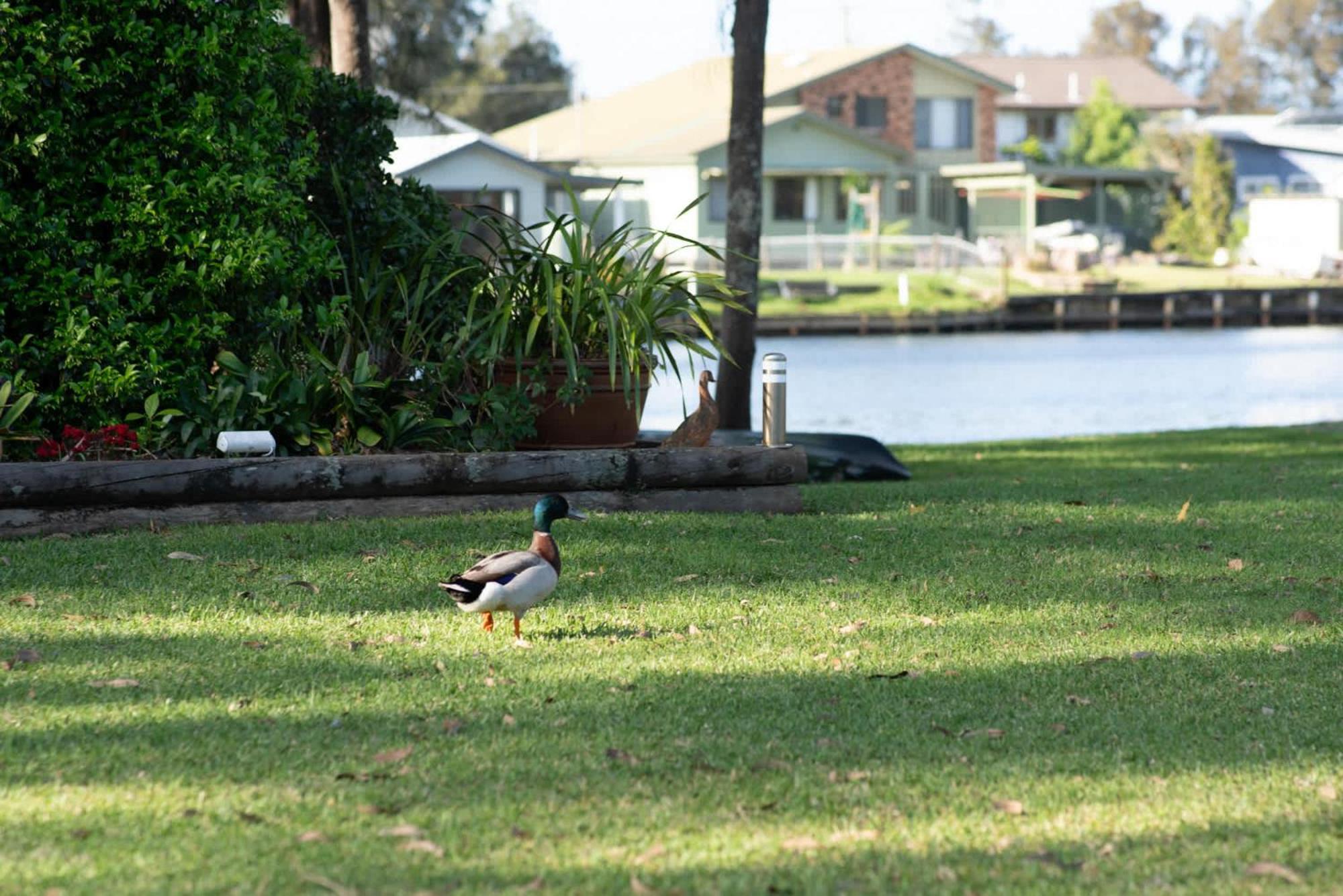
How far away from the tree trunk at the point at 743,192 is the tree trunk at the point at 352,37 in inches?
142

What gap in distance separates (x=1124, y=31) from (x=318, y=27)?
312ft

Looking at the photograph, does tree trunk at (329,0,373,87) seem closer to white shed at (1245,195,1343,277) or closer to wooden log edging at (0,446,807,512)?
wooden log edging at (0,446,807,512)

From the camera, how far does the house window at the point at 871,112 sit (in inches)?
2290

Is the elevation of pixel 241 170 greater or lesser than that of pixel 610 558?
greater

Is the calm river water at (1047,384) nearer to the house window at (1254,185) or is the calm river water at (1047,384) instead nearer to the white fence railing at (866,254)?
the white fence railing at (866,254)

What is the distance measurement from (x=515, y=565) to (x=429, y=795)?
1.70 m

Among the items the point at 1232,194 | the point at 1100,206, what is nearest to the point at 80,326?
the point at 1100,206

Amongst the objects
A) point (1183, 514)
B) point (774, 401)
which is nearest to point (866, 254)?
point (1183, 514)

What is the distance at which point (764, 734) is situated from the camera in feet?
17.6

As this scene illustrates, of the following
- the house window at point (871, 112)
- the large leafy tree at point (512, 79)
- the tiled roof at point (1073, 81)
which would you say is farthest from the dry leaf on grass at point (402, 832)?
the large leafy tree at point (512, 79)

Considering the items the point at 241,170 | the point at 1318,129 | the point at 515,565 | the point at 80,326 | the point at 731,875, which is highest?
the point at 1318,129

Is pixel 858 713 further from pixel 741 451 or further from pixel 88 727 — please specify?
pixel 741 451

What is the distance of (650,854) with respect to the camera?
429 cm

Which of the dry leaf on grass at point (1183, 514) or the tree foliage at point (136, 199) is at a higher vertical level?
the tree foliage at point (136, 199)
